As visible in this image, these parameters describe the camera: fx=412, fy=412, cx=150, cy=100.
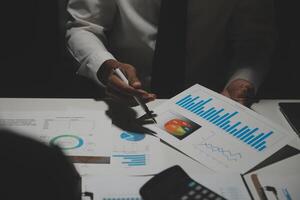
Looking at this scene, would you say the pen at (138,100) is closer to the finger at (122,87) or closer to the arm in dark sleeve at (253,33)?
the finger at (122,87)

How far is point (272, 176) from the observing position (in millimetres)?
805

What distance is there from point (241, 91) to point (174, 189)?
1.48 feet

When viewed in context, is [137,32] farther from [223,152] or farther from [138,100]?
[223,152]

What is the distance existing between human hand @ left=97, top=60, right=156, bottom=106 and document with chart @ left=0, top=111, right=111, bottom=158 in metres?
0.07

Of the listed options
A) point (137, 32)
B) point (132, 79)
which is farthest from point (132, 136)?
point (137, 32)

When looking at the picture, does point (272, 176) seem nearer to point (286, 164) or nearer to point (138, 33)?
point (286, 164)

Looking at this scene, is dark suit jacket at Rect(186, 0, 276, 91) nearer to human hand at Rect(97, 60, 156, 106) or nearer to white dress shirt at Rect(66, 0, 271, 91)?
white dress shirt at Rect(66, 0, 271, 91)

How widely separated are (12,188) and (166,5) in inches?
33.9

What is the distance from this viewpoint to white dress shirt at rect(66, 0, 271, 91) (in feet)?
3.91

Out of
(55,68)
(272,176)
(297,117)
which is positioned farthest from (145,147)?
(55,68)

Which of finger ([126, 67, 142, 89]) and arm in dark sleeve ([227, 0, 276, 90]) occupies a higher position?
arm in dark sleeve ([227, 0, 276, 90])

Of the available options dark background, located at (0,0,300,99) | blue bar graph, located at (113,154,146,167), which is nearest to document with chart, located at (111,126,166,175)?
blue bar graph, located at (113,154,146,167)

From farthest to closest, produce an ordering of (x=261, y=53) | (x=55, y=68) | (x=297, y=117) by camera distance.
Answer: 1. (x=55, y=68)
2. (x=261, y=53)
3. (x=297, y=117)

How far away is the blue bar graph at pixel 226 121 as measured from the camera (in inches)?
34.5
